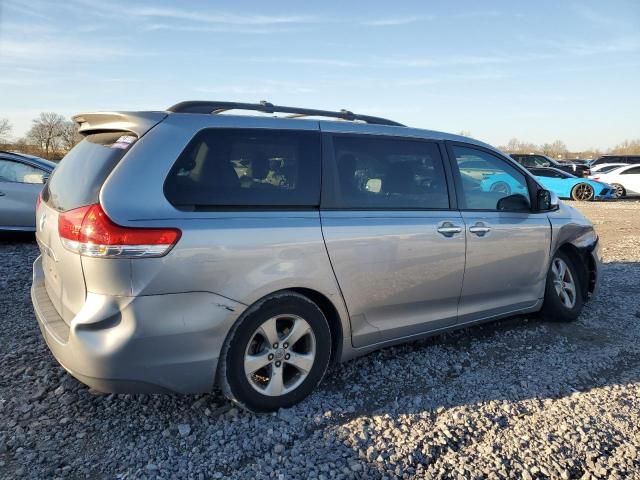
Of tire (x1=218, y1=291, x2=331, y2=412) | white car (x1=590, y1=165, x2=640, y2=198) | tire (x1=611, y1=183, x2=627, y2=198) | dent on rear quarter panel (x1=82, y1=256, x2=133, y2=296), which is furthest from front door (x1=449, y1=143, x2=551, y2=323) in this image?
tire (x1=611, y1=183, x2=627, y2=198)

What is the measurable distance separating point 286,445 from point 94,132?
2.20 meters

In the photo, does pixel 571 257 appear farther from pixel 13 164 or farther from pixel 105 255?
pixel 13 164

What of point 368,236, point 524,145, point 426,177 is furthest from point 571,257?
point 524,145

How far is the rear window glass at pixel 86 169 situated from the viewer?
2686 mm

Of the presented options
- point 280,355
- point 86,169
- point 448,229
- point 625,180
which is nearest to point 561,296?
point 448,229

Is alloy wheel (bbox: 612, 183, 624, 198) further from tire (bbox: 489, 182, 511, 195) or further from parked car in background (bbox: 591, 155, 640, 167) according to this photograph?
tire (bbox: 489, 182, 511, 195)

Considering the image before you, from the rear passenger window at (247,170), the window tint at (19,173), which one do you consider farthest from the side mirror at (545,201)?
the window tint at (19,173)

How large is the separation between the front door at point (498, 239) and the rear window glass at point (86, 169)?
2.45 m

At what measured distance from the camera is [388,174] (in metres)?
3.59

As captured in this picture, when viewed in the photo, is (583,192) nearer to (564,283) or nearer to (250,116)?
(564,283)

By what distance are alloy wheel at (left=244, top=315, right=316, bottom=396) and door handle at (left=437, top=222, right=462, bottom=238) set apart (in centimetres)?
123

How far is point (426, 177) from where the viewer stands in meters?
Answer: 3.78

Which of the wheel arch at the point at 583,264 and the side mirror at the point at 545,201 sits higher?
the side mirror at the point at 545,201

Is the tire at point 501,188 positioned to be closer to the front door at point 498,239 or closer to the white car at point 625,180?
the front door at point 498,239
